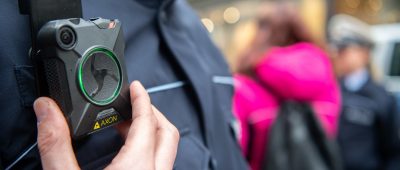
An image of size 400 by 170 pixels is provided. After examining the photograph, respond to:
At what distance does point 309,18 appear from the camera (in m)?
6.35

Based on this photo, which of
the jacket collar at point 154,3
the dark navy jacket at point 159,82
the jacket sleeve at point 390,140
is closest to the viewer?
the dark navy jacket at point 159,82

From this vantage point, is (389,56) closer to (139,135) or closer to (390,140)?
Answer: (390,140)

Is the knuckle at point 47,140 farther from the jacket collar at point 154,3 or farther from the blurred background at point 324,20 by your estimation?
the blurred background at point 324,20

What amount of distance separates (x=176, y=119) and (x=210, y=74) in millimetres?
228

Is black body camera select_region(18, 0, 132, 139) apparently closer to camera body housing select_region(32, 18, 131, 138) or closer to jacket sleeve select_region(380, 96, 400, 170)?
camera body housing select_region(32, 18, 131, 138)

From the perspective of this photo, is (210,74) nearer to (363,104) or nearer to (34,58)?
(34,58)

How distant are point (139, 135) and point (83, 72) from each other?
0.12m

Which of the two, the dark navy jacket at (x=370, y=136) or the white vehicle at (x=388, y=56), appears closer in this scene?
the dark navy jacket at (x=370, y=136)

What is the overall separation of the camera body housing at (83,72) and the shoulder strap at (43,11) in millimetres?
23

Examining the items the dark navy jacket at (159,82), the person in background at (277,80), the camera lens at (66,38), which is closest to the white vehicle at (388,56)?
the person in background at (277,80)

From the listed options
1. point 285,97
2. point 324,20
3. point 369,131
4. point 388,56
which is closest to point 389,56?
point 388,56

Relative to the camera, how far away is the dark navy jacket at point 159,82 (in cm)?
71

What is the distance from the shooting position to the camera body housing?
619 mm

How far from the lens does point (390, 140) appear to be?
2828mm
